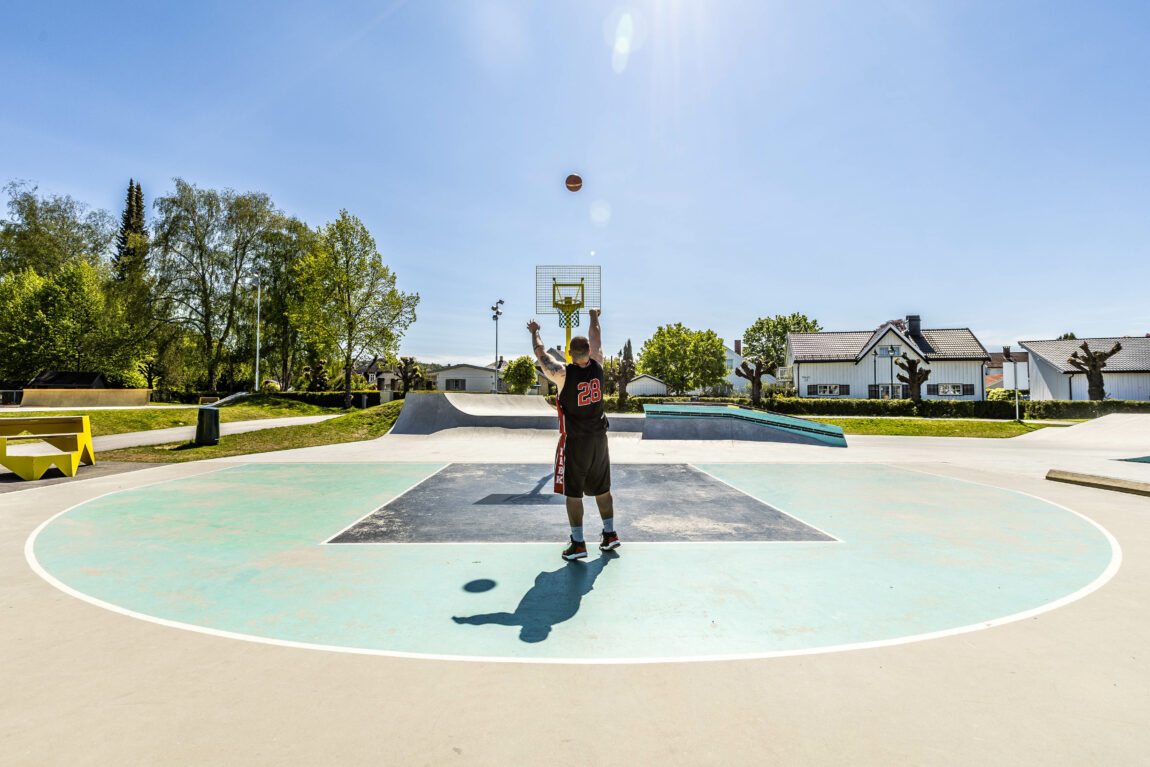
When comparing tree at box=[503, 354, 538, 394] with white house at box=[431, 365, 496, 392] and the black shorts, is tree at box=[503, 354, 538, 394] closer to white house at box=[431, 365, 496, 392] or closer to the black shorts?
white house at box=[431, 365, 496, 392]

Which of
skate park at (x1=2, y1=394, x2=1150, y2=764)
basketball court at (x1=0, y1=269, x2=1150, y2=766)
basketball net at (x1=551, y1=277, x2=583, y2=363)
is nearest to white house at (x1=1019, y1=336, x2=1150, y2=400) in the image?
basketball net at (x1=551, y1=277, x2=583, y2=363)

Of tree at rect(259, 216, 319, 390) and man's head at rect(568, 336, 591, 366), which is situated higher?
tree at rect(259, 216, 319, 390)

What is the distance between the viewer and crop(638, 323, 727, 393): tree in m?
60.2

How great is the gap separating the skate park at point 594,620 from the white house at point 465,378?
65.3m

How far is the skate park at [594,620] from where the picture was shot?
247 cm

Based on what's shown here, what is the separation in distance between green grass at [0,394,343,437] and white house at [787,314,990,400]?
39309 mm

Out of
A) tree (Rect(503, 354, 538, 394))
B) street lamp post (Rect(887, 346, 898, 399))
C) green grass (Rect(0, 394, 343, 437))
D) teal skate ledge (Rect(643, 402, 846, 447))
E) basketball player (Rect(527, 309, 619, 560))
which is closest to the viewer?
basketball player (Rect(527, 309, 619, 560))

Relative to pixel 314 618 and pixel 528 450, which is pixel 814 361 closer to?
pixel 528 450

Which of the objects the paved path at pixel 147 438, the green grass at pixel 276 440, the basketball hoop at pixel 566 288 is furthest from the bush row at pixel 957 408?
the paved path at pixel 147 438

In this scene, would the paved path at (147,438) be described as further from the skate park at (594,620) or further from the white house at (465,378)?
the white house at (465,378)

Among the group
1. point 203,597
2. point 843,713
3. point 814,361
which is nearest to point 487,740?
point 843,713

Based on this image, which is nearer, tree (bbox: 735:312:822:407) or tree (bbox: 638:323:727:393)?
tree (bbox: 638:323:727:393)

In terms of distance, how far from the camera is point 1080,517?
6848mm

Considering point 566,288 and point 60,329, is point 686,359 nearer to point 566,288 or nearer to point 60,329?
point 566,288
